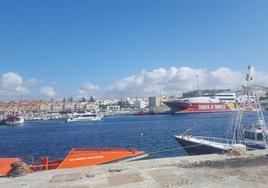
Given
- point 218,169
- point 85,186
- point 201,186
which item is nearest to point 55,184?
point 85,186

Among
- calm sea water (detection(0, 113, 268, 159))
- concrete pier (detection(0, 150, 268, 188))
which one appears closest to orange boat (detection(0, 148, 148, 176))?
concrete pier (detection(0, 150, 268, 188))

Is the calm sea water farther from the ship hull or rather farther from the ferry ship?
the ferry ship

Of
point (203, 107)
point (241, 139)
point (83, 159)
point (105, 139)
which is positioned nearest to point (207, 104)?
point (203, 107)

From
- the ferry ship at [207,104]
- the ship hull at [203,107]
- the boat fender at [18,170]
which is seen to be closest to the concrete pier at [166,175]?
the boat fender at [18,170]

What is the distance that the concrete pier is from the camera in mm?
11750

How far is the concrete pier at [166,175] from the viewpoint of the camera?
1175 cm

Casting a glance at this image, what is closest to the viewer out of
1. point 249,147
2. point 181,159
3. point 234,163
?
point 234,163

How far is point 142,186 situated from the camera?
455 inches

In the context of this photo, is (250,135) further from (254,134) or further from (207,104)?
(207,104)

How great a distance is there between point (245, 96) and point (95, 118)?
137 metres

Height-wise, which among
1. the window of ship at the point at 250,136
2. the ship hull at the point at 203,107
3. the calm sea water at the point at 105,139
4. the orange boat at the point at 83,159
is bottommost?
the calm sea water at the point at 105,139

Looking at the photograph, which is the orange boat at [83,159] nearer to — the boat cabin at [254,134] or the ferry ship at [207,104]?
the boat cabin at [254,134]

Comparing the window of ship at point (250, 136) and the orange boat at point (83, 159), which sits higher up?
the window of ship at point (250, 136)

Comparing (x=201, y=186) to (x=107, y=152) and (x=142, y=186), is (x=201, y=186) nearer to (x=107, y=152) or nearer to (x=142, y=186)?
(x=142, y=186)
